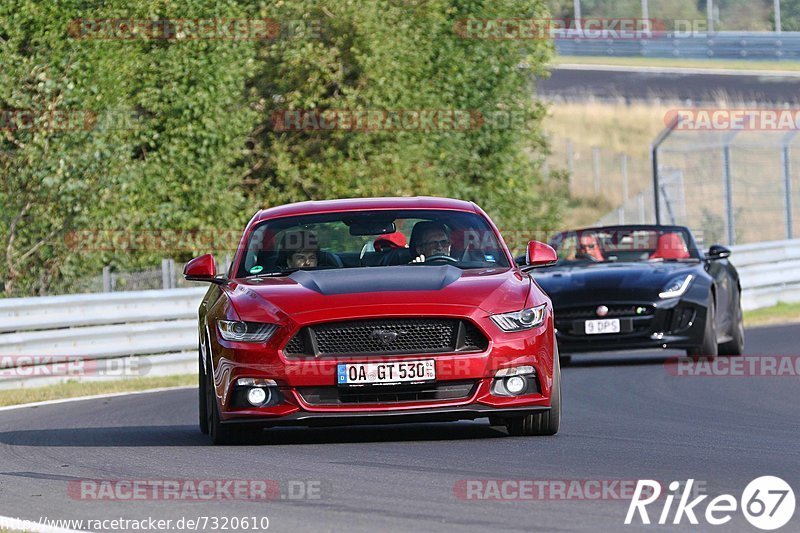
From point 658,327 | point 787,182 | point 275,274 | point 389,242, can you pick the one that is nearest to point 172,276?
point 658,327

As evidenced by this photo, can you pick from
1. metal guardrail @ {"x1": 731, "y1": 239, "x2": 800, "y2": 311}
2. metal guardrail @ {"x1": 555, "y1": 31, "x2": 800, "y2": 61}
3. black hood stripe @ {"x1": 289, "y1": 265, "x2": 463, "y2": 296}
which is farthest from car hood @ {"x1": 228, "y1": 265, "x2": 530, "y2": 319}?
metal guardrail @ {"x1": 555, "y1": 31, "x2": 800, "y2": 61}

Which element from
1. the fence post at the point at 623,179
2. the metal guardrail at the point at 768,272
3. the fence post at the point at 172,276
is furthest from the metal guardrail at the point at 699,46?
the fence post at the point at 172,276

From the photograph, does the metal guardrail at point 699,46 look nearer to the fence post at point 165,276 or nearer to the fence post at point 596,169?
the fence post at point 596,169

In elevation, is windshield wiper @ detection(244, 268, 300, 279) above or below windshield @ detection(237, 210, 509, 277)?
below

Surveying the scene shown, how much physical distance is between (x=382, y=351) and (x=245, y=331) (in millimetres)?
796

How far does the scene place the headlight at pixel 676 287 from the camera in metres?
16.0

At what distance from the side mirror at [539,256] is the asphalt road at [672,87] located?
A: 38835 mm

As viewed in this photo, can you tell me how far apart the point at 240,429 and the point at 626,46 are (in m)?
53.4

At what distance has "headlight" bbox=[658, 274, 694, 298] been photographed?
1602 centimetres

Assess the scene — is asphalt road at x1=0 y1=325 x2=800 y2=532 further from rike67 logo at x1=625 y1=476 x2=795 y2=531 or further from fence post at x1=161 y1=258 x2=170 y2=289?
fence post at x1=161 y1=258 x2=170 y2=289

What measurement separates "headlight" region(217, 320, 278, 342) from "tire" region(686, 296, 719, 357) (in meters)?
7.49

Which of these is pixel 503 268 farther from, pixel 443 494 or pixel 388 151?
pixel 388 151

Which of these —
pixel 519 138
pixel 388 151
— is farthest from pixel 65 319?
pixel 519 138

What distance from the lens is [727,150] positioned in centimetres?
2670
